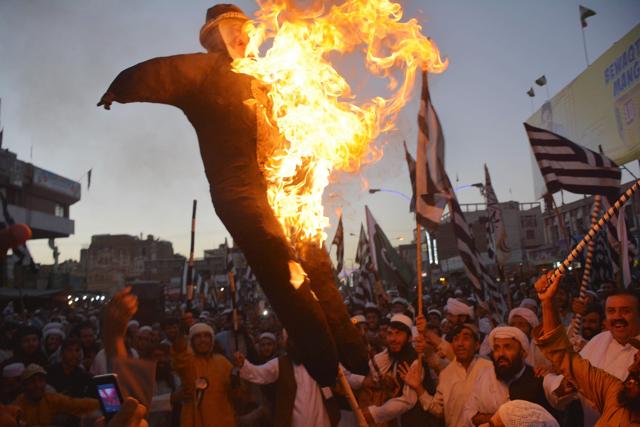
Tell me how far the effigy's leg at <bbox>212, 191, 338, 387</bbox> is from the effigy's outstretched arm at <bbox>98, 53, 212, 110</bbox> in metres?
0.67

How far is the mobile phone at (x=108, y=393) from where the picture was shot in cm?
214

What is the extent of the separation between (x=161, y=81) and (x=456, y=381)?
3830mm

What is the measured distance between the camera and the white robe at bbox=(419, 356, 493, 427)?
487 cm

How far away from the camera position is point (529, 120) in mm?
30641

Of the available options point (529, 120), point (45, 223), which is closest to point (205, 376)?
point (529, 120)

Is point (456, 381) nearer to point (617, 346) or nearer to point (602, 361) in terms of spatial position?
point (602, 361)

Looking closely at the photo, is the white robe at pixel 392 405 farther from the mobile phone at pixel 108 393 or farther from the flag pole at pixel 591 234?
the mobile phone at pixel 108 393

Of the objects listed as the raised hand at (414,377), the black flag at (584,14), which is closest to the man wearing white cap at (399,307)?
the raised hand at (414,377)

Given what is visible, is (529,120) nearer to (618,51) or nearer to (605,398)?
(618,51)

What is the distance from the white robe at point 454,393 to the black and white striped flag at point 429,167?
1.64 meters

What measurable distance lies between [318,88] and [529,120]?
29.5 metres

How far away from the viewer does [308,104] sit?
4078 millimetres

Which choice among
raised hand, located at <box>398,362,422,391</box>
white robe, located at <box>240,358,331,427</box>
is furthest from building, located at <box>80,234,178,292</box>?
raised hand, located at <box>398,362,422,391</box>

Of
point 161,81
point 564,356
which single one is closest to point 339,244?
point 564,356
